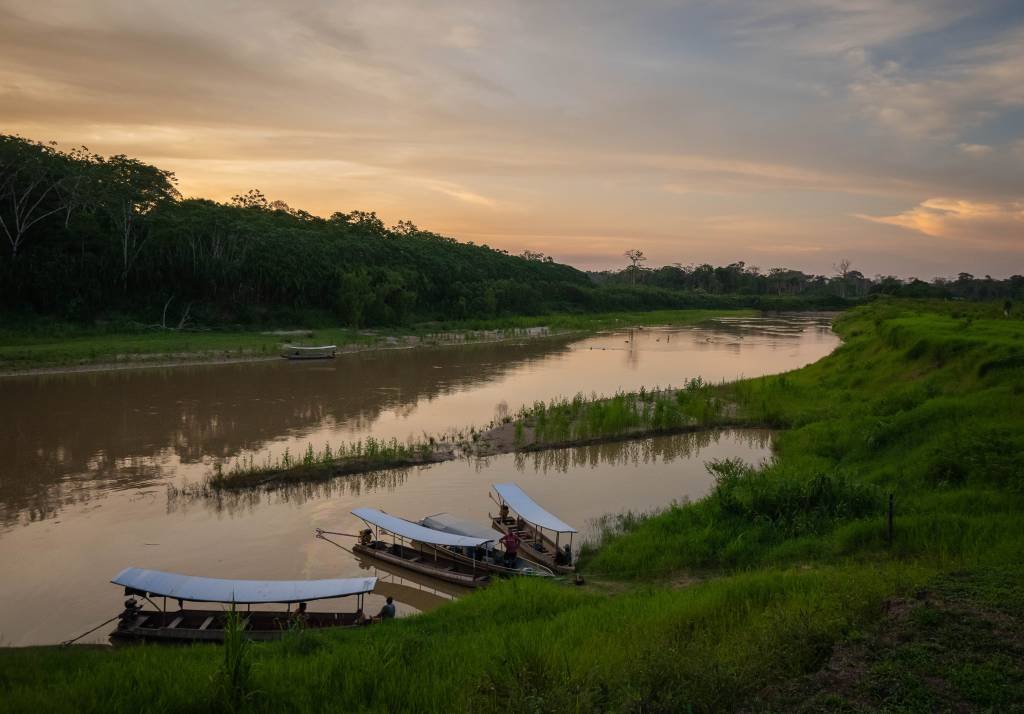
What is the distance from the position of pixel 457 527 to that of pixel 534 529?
5.99ft

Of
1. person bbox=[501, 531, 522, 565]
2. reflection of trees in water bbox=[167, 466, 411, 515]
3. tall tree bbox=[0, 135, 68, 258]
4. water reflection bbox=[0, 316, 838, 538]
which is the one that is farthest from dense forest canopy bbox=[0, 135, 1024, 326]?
person bbox=[501, 531, 522, 565]

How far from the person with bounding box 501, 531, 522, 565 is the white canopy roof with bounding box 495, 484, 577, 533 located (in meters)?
1.03

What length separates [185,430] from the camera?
2717 cm

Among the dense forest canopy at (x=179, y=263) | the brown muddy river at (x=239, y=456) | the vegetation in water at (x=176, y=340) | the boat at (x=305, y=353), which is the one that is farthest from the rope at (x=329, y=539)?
the dense forest canopy at (x=179, y=263)

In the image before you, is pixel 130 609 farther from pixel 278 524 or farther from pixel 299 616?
pixel 278 524

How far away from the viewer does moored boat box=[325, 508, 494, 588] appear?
13.8 meters

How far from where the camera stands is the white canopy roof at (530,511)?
1492cm

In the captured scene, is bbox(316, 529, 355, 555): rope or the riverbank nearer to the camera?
bbox(316, 529, 355, 555): rope

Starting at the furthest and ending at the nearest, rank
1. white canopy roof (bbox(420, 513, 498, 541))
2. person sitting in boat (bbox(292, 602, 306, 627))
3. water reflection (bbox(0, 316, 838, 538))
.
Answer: water reflection (bbox(0, 316, 838, 538)) < white canopy roof (bbox(420, 513, 498, 541)) < person sitting in boat (bbox(292, 602, 306, 627))

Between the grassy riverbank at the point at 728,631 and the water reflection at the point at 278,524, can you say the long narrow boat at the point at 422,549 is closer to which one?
the water reflection at the point at 278,524

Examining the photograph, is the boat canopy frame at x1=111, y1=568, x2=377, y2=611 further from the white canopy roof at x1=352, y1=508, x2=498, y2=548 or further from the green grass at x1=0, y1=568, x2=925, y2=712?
the white canopy roof at x1=352, y1=508, x2=498, y2=548

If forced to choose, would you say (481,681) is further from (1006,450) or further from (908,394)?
(908,394)

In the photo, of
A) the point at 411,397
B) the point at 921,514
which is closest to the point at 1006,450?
the point at 921,514

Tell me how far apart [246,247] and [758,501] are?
5909cm
